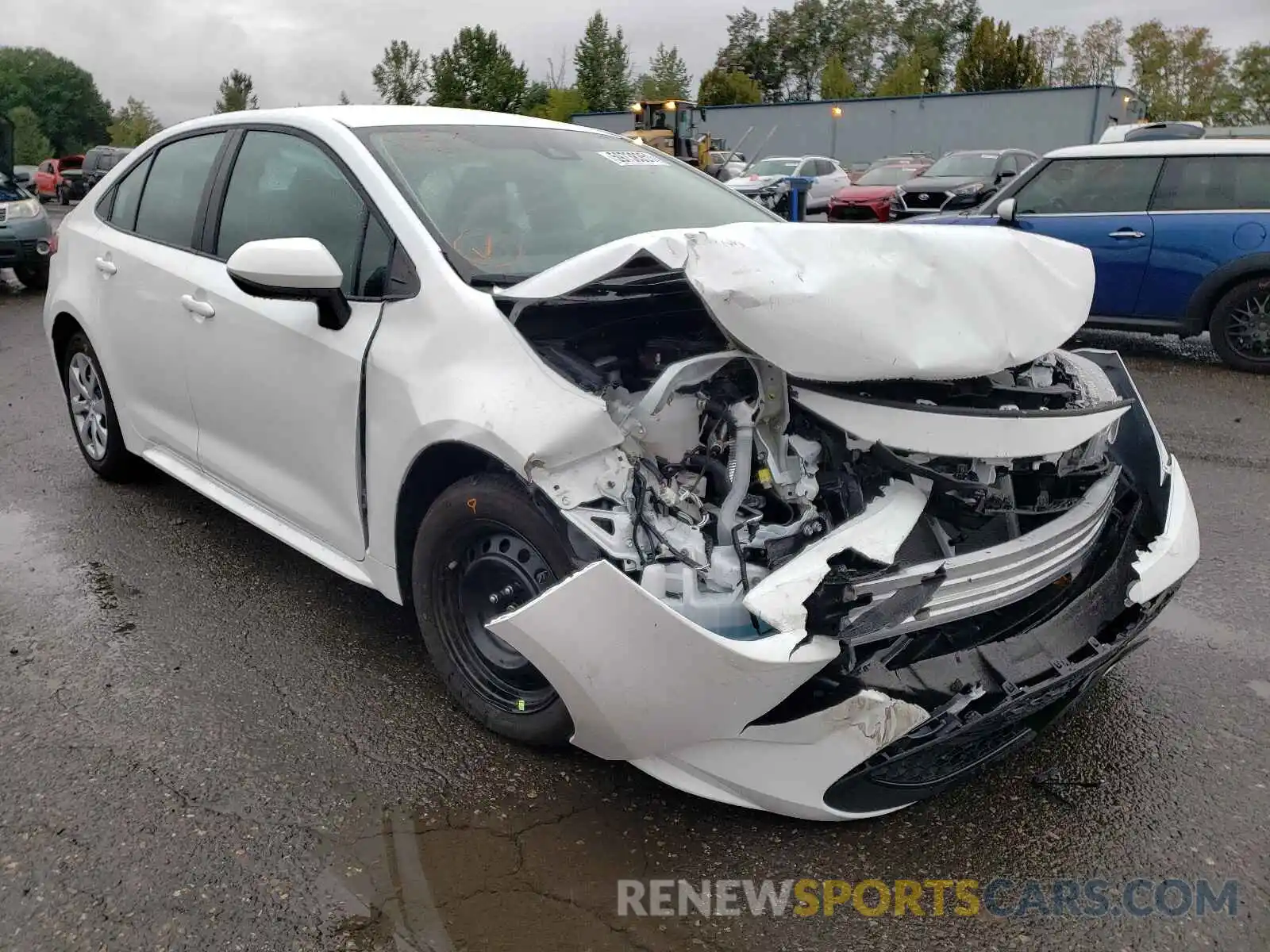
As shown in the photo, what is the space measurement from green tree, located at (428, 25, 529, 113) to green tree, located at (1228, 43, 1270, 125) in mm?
47407

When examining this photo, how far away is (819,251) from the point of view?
2.47m

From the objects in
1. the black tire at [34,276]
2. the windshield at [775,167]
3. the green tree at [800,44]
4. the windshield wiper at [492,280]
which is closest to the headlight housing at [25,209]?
the black tire at [34,276]

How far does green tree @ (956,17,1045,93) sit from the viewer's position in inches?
2255

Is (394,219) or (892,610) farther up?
(394,219)

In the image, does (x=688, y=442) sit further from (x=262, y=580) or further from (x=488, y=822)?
(x=262, y=580)

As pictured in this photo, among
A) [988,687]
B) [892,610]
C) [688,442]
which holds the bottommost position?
[988,687]

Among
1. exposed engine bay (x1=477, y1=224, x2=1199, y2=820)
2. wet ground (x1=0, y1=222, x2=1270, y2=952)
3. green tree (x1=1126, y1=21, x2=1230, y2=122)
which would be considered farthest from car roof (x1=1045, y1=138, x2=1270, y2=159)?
green tree (x1=1126, y1=21, x2=1230, y2=122)

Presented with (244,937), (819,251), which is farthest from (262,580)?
(819,251)

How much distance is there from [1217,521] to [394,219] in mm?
3870

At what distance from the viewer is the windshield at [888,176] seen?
19.8 meters

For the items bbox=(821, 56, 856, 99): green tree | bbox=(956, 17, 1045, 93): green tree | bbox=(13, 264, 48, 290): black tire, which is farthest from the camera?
bbox=(821, 56, 856, 99): green tree

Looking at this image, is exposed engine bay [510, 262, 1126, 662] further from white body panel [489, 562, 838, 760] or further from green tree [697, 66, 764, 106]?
green tree [697, 66, 764, 106]

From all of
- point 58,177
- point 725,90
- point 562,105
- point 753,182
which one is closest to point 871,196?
point 753,182

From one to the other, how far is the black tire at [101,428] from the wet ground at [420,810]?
1.00m
